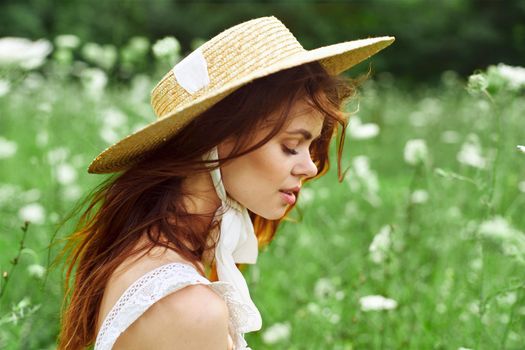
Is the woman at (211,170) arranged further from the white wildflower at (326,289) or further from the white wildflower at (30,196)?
the white wildflower at (30,196)

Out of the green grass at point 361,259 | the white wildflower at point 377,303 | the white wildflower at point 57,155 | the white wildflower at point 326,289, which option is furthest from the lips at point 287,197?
the white wildflower at point 57,155

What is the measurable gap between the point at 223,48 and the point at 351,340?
1.04 meters

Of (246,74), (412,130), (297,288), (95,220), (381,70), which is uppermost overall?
(246,74)

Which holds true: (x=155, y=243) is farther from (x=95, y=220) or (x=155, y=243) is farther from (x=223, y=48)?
(x=223, y=48)

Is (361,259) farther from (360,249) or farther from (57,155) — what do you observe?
(57,155)

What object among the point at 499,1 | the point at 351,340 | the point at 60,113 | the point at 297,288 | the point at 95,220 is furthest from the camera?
the point at 499,1

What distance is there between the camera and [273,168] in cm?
144

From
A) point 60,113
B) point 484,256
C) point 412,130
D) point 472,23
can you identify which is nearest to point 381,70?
point 472,23

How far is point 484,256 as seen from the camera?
1674mm

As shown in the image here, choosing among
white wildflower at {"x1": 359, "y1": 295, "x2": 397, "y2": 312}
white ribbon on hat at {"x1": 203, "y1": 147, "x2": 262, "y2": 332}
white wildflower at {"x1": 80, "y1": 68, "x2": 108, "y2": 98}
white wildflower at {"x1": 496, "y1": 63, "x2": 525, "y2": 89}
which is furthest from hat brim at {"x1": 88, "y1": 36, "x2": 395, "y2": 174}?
white wildflower at {"x1": 80, "y1": 68, "x2": 108, "y2": 98}

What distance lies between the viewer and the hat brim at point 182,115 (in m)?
1.34

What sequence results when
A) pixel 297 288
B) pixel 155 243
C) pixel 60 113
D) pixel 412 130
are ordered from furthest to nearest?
pixel 412 130 → pixel 60 113 → pixel 297 288 → pixel 155 243

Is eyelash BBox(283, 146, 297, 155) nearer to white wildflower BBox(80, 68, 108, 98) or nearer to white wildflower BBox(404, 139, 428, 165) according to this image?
white wildflower BBox(404, 139, 428, 165)

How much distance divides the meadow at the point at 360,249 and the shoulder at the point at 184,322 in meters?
0.34
